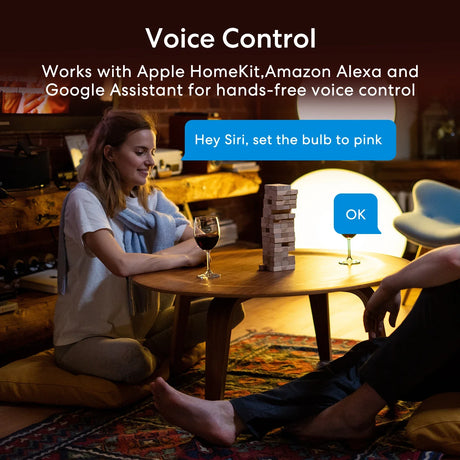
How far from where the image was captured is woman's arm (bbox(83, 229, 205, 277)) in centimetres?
228

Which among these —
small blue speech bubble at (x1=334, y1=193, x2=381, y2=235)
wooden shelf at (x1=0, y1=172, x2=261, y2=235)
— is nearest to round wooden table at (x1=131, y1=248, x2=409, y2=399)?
wooden shelf at (x1=0, y1=172, x2=261, y2=235)

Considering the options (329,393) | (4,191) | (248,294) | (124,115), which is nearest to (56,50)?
(4,191)

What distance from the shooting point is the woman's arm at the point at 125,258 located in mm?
2277

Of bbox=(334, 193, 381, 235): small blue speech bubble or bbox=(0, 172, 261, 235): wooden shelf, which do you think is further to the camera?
bbox=(334, 193, 381, 235): small blue speech bubble

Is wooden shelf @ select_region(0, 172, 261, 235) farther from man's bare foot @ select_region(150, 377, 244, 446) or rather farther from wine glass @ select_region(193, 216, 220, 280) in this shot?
man's bare foot @ select_region(150, 377, 244, 446)

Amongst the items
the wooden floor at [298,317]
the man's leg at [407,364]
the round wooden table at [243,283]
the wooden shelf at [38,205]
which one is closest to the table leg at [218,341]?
the round wooden table at [243,283]

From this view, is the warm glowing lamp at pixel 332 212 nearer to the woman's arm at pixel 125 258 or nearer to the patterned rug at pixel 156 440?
the patterned rug at pixel 156 440

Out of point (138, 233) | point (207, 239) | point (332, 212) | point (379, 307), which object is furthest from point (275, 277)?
point (332, 212)

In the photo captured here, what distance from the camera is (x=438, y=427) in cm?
185

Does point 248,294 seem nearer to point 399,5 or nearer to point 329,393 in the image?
point 329,393

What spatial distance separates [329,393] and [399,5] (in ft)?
9.95

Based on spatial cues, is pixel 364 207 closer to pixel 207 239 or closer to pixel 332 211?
pixel 332 211

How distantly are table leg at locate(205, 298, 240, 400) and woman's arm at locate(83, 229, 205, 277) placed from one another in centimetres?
25

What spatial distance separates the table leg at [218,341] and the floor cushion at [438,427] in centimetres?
55
